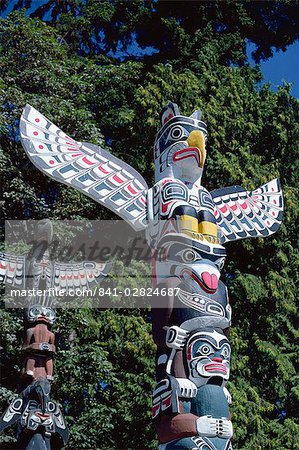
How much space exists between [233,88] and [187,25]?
11.3 ft

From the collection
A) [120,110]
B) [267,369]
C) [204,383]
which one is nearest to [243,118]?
[120,110]

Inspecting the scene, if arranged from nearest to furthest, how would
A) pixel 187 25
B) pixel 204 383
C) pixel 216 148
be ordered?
1. pixel 204 383
2. pixel 216 148
3. pixel 187 25

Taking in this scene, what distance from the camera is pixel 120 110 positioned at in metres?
14.5

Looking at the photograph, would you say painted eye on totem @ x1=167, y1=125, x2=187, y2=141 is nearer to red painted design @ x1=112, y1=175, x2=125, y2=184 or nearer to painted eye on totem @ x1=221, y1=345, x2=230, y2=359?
red painted design @ x1=112, y1=175, x2=125, y2=184

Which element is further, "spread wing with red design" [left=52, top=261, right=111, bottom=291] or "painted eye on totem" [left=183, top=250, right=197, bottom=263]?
"spread wing with red design" [left=52, top=261, right=111, bottom=291]

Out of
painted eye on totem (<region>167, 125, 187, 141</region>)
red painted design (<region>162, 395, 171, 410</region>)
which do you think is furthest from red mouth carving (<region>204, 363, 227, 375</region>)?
painted eye on totem (<region>167, 125, 187, 141</region>)

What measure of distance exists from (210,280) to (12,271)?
238 cm

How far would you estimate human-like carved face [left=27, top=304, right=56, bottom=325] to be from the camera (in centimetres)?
814

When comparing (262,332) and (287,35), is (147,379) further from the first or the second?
(287,35)

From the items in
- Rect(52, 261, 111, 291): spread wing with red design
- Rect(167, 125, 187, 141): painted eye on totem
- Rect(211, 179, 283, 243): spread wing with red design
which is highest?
Rect(167, 125, 187, 141): painted eye on totem

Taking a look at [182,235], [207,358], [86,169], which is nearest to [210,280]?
[182,235]

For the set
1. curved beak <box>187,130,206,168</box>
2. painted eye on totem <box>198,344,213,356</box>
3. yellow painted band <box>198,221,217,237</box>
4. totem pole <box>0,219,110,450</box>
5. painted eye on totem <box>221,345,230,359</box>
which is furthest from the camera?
curved beak <box>187,130,206,168</box>

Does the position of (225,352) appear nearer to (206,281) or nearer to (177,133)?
(206,281)

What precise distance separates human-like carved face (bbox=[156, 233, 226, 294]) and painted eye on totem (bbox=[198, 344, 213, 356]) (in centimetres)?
60
